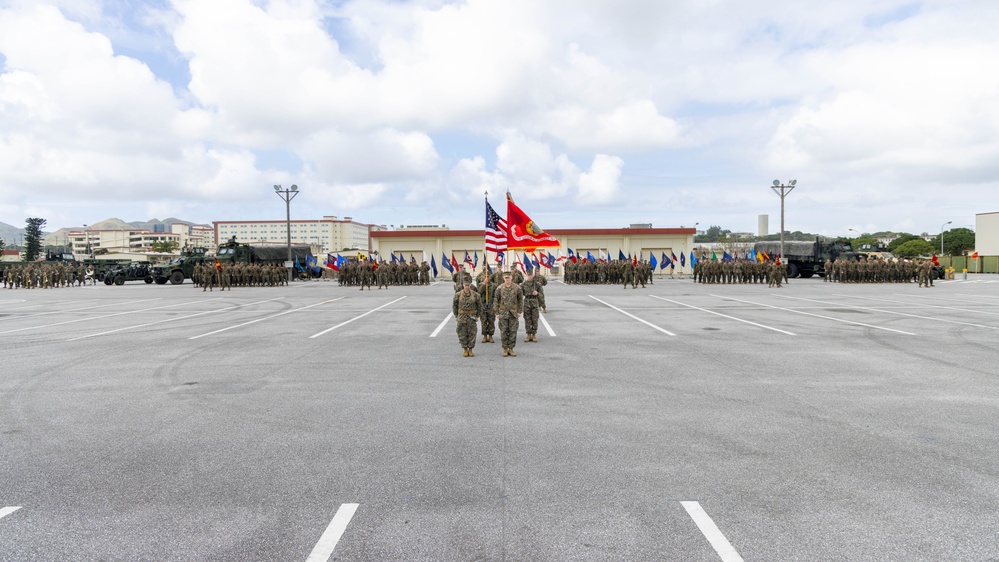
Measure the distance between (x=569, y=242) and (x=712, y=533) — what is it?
59.2m

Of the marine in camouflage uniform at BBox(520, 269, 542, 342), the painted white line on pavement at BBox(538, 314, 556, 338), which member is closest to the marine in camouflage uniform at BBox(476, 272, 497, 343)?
the marine in camouflage uniform at BBox(520, 269, 542, 342)

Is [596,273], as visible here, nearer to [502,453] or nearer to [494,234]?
[494,234]

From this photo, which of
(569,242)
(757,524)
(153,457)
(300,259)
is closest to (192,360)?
(153,457)

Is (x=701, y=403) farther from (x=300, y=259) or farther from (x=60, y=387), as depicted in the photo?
(x=300, y=259)

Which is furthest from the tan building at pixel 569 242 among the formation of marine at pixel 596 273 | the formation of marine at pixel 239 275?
the formation of marine at pixel 239 275

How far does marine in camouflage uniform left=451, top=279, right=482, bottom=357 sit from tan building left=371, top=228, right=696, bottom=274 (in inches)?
1957

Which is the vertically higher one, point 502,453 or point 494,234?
point 494,234

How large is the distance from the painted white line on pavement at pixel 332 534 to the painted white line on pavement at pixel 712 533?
2262 mm

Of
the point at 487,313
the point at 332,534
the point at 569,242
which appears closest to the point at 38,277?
the point at 487,313

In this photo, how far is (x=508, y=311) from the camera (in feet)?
38.1

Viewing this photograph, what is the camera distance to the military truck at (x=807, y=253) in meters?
47.0

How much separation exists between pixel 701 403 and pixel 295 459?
4.59 meters

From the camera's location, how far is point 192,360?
10.9 meters

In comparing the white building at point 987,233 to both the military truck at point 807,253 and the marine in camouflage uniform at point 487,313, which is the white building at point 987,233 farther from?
the marine in camouflage uniform at point 487,313
